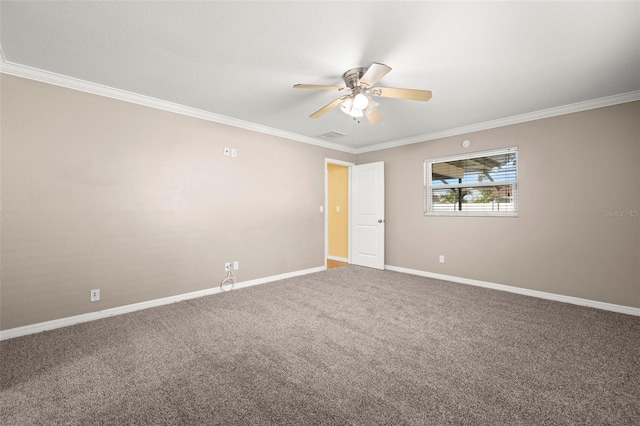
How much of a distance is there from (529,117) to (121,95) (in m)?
5.02

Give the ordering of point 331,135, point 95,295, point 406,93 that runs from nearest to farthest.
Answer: point 406,93, point 95,295, point 331,135

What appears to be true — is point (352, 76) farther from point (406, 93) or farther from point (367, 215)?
point (367, 215)

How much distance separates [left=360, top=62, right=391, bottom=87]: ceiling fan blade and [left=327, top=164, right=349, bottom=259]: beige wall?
3693mm

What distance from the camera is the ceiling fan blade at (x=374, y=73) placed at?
2.17m

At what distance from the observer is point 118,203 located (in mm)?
3104

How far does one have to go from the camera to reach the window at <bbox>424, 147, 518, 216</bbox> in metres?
4.05

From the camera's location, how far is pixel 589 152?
3.40m

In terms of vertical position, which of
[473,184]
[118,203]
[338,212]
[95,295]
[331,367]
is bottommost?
[331,367]

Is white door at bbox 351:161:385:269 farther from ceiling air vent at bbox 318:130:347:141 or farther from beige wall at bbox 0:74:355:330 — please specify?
beige wall at bbox 0:74:355:330

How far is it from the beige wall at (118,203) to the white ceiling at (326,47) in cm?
42

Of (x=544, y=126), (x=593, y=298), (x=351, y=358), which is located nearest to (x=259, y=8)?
(x=351, y=358)

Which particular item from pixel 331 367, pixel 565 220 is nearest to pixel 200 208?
pixel 331 367

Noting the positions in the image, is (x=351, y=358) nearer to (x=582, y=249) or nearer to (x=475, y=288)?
(x=475, y=288)

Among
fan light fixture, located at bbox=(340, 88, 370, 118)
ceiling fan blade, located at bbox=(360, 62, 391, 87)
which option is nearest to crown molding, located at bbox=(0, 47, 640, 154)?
fan light fixture, located at bbox=(340, 88, 370, 118)
